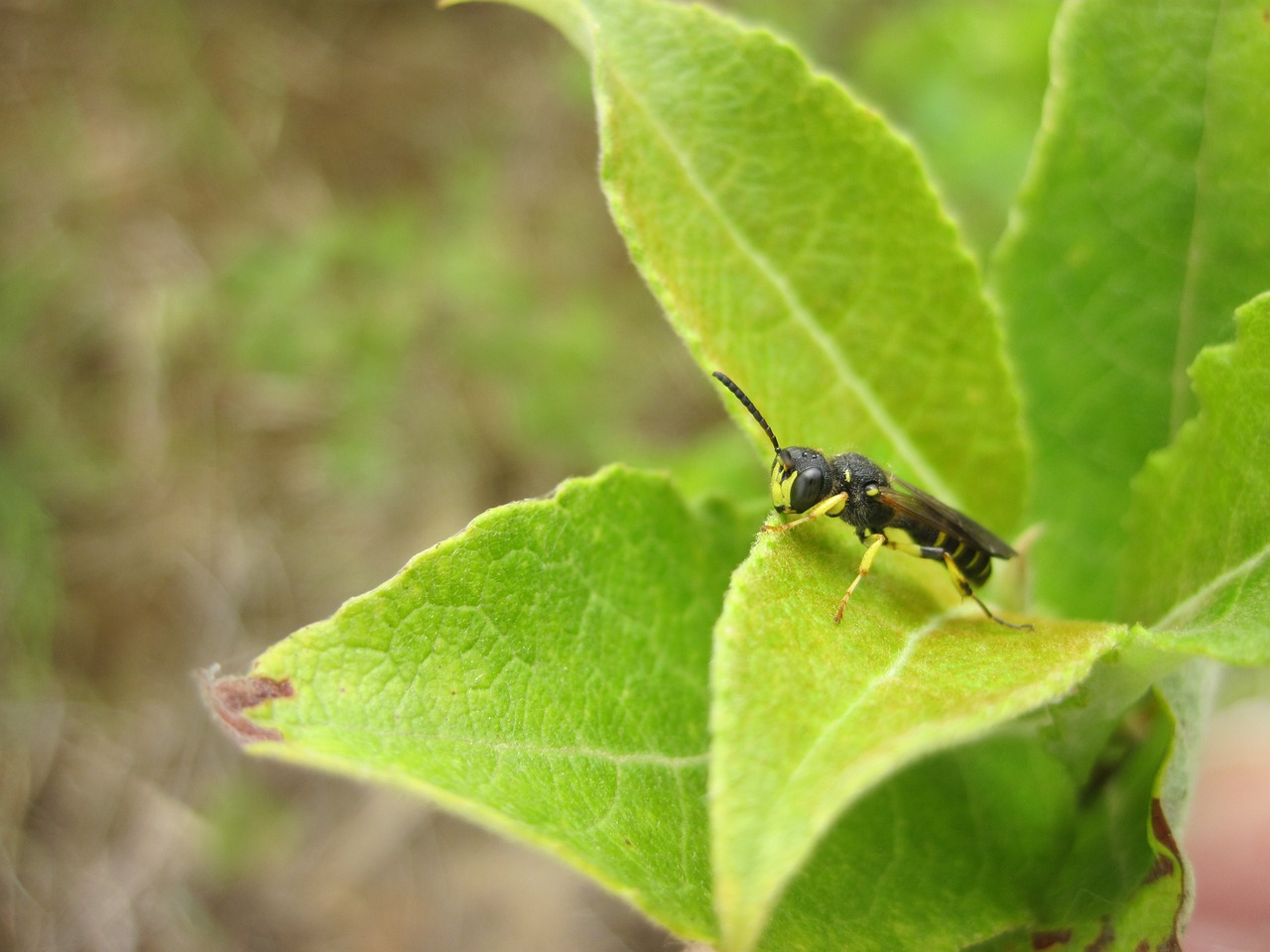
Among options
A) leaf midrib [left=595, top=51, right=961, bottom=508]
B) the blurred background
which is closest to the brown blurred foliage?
the blurred background

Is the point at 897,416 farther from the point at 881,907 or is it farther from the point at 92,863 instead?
the point at 92,863

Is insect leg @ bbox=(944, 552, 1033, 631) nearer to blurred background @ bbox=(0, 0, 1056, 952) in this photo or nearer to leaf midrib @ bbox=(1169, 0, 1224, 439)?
leaf midrib @ bbox=(1169, 0, 1224, 439)

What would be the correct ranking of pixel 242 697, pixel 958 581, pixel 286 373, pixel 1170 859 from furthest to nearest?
pixel 286 373 < pixel 958 581 < pixel 1170 859 < pixel 242 697

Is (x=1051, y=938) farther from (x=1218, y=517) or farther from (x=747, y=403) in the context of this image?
(x=747, y=403)

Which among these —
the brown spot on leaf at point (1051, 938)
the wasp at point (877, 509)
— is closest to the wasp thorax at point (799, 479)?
the wasp at point (877, 509)

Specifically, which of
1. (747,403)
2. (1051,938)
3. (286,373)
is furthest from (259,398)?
(1051,938)

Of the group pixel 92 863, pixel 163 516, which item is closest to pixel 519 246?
pixel 163 516
